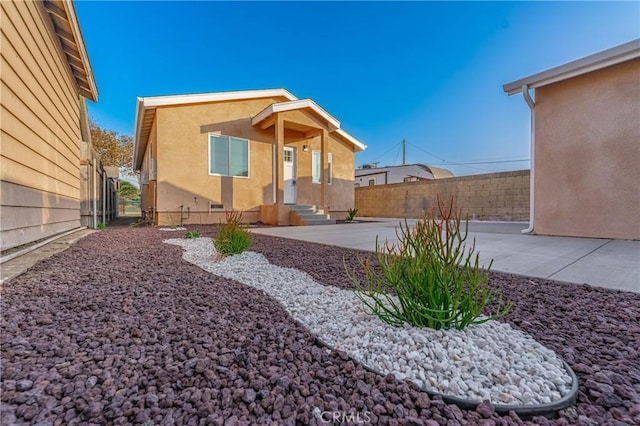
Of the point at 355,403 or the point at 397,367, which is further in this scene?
the point at 397,367

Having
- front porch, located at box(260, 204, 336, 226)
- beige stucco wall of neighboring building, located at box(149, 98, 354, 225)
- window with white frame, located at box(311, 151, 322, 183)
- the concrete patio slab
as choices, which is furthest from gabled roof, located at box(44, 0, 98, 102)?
window with white frame, located at box(311, 151, 322, 183)

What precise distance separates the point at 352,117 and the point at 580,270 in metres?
14.3

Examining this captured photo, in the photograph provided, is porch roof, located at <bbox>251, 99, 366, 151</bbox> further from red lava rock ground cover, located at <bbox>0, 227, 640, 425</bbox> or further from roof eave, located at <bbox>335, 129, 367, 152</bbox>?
red lava rock ground cover, located at <bbox>0, 227, 640, 425</bbox>

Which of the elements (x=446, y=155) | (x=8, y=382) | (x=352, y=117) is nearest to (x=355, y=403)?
(x=8, y=382)

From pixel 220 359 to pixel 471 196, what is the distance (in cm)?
1182

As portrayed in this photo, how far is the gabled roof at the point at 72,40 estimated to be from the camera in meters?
4.11

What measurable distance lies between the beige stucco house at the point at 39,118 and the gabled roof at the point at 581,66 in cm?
725

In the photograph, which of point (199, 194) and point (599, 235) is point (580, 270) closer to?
point (599, 235)

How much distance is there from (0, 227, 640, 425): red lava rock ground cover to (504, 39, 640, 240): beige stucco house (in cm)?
360

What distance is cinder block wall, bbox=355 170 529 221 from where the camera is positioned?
980cm

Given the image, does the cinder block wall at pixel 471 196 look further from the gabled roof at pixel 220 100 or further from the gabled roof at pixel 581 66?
the gabled roof at pixel 220 100

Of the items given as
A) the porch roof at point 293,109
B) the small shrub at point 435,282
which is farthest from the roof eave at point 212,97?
the small shrub at point 435,282

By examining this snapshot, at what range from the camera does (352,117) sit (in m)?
15.8

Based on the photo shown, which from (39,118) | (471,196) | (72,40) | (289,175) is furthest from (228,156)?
(471,196)
